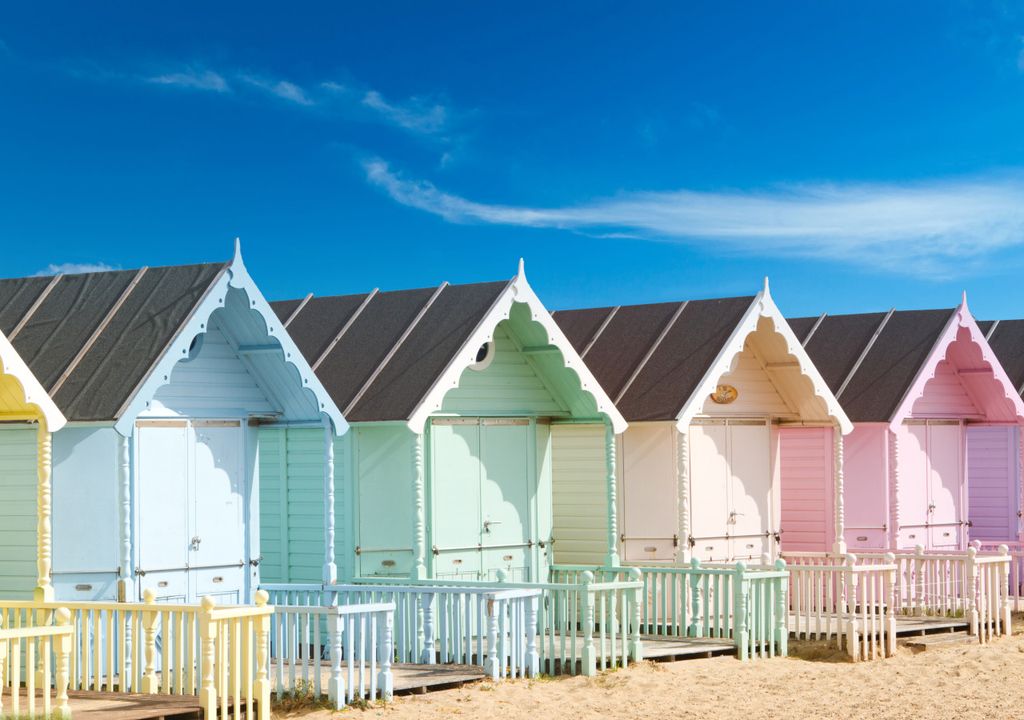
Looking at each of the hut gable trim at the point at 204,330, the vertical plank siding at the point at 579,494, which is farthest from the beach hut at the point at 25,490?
the vertical plank siding at the point at 579,494

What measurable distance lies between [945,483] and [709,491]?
5794 mm

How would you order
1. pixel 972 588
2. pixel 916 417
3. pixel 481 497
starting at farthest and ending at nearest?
pixel 916 417, pixel 972 588, pixel 481 497

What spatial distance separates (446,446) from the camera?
64.3 feet

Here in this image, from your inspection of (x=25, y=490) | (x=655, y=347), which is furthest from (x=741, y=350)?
(x=25, y=490)

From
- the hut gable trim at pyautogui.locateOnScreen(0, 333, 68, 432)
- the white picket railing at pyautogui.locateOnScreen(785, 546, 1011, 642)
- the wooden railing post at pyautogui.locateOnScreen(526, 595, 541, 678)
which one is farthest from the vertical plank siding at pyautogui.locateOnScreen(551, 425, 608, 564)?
the hut gable trim at pyautogui.locateOnScreen(0, 333, 68, 432)

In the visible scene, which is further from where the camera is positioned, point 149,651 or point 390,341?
point 390,341

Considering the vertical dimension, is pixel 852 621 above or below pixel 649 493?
below

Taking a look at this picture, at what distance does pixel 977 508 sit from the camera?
27375 millimetres

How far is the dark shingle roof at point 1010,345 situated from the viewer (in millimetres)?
27641

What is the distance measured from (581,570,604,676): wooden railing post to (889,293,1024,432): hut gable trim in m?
8.43

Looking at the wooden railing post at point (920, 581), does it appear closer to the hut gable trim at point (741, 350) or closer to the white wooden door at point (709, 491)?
the hut gable trim at point (741, 350)

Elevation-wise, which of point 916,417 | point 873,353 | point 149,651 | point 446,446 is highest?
point 873,353

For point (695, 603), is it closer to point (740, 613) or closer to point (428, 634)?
point (740, 613)

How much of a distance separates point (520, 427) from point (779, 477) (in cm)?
487
